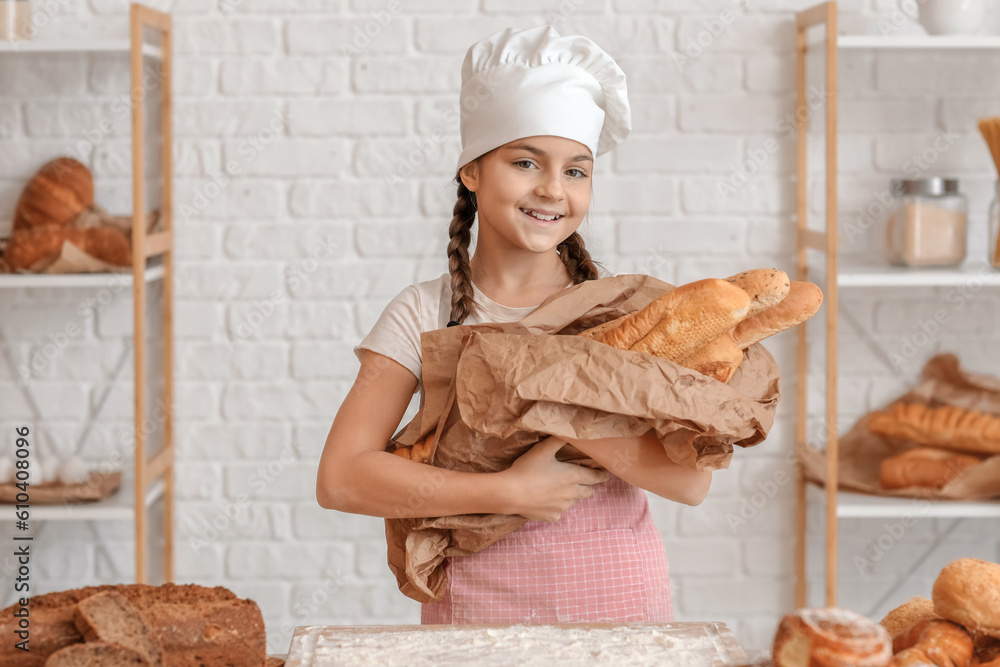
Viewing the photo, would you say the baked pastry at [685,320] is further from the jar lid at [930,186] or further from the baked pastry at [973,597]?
the jar lid at [930,186]

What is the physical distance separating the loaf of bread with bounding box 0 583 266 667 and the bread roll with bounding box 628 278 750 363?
419 mm

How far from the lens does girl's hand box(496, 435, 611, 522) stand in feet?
3.27

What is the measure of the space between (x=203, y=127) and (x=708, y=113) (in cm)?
103

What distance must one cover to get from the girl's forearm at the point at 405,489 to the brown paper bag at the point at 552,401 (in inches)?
0.7

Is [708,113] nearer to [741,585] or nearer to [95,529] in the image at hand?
[741,585]

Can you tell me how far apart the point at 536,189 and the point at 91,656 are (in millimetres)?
688

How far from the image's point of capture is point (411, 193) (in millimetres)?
1987

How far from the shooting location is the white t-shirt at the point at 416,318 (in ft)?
3.83

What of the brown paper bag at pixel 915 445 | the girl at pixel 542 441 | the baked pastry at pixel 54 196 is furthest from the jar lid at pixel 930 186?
the baked pastry at pixel 54 196

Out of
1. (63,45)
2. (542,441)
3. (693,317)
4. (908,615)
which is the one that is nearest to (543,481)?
(542,441)

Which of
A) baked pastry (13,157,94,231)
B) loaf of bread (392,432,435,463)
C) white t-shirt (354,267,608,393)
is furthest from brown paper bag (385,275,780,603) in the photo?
baked pastry (13,157,94,231)

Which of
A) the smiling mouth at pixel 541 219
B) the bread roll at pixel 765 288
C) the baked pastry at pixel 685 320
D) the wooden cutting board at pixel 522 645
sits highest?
the smiling mouth at pixel 541 219

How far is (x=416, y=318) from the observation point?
120 cm

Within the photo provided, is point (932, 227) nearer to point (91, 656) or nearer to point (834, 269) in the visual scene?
point (834, 269)
